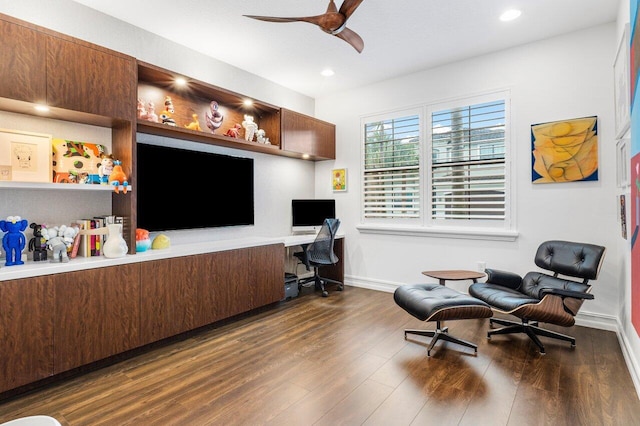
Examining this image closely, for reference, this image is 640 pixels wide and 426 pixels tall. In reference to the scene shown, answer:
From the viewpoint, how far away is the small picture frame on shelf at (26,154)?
2.36 meters

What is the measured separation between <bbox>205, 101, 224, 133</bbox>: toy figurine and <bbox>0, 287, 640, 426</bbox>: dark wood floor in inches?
86.6

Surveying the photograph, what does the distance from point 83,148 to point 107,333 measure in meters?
1.51

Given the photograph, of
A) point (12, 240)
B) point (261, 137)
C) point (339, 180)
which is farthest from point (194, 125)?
point (339, 180)

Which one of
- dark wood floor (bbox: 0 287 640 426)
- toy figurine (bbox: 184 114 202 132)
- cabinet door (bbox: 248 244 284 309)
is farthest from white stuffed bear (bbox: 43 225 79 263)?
cabinet door (bbox: 248 244 284 309)

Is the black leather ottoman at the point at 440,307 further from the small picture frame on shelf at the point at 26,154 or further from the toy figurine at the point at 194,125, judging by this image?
the small picture frame on shelf at the point at 26,154

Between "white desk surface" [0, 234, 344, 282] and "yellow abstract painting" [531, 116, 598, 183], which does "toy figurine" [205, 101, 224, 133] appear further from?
"yellow abstract painting" [531, 116, 598, 183]

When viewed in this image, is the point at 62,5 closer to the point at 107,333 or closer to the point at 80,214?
the point at 80,214

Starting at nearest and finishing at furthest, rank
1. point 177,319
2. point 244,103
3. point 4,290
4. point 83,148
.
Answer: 1. point 4,290
2. point 83,148
3. point 177,319
4. point 244,103

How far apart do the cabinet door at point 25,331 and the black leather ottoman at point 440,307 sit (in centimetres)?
265

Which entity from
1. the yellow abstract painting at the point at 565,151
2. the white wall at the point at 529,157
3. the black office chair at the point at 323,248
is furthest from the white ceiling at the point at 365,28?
the black office chair at the point at 323,248

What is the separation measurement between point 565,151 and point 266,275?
3.44 meters

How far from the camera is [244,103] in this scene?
4156 millimetres

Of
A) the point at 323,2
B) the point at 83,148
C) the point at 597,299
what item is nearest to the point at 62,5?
the point at 83,148

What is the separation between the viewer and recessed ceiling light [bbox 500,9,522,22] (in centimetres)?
317
